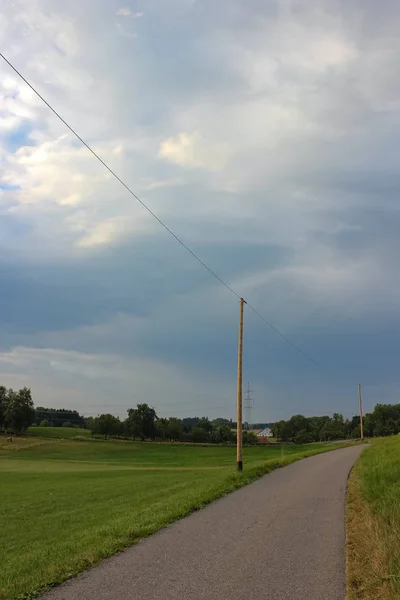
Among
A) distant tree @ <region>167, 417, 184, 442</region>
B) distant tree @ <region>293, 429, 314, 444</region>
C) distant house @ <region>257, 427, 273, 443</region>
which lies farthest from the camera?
distant tree @ <region>293, 429, 314, 444</region>

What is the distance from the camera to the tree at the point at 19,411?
401 ft

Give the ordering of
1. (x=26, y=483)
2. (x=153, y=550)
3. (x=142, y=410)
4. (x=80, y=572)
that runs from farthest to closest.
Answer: (x=142, y=410)
(x=26, y=483)
(x=153, y=550)
(x=80, y=572)

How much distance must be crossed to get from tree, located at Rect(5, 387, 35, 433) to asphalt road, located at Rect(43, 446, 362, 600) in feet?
401

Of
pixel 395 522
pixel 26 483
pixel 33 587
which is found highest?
pixel 395 522

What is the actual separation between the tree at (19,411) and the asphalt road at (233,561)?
12224 centimetres

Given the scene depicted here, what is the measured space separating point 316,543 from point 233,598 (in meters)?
3.44

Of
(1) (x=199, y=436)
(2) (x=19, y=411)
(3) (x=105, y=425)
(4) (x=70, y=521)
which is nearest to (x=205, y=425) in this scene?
(1) (x=199, y=436)

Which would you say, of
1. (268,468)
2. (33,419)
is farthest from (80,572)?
(33,419)

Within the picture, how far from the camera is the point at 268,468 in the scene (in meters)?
24.3

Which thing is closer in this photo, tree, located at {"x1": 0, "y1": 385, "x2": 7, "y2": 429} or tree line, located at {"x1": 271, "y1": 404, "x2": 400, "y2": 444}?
tree, located at {"x1": 0, "y1": 385, "x2": 7, "y2": 429}

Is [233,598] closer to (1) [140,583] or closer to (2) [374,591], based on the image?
(1) [140,583]

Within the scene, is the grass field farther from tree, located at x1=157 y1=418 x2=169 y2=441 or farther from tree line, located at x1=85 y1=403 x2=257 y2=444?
tree, located at x1=157 y1=418 x2=169 y2=441

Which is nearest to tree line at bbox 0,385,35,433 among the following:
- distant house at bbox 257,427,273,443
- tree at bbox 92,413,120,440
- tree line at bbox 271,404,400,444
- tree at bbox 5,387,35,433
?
tree at bbox 5,387,35,433

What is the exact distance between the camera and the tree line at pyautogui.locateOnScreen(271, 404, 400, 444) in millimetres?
148125
